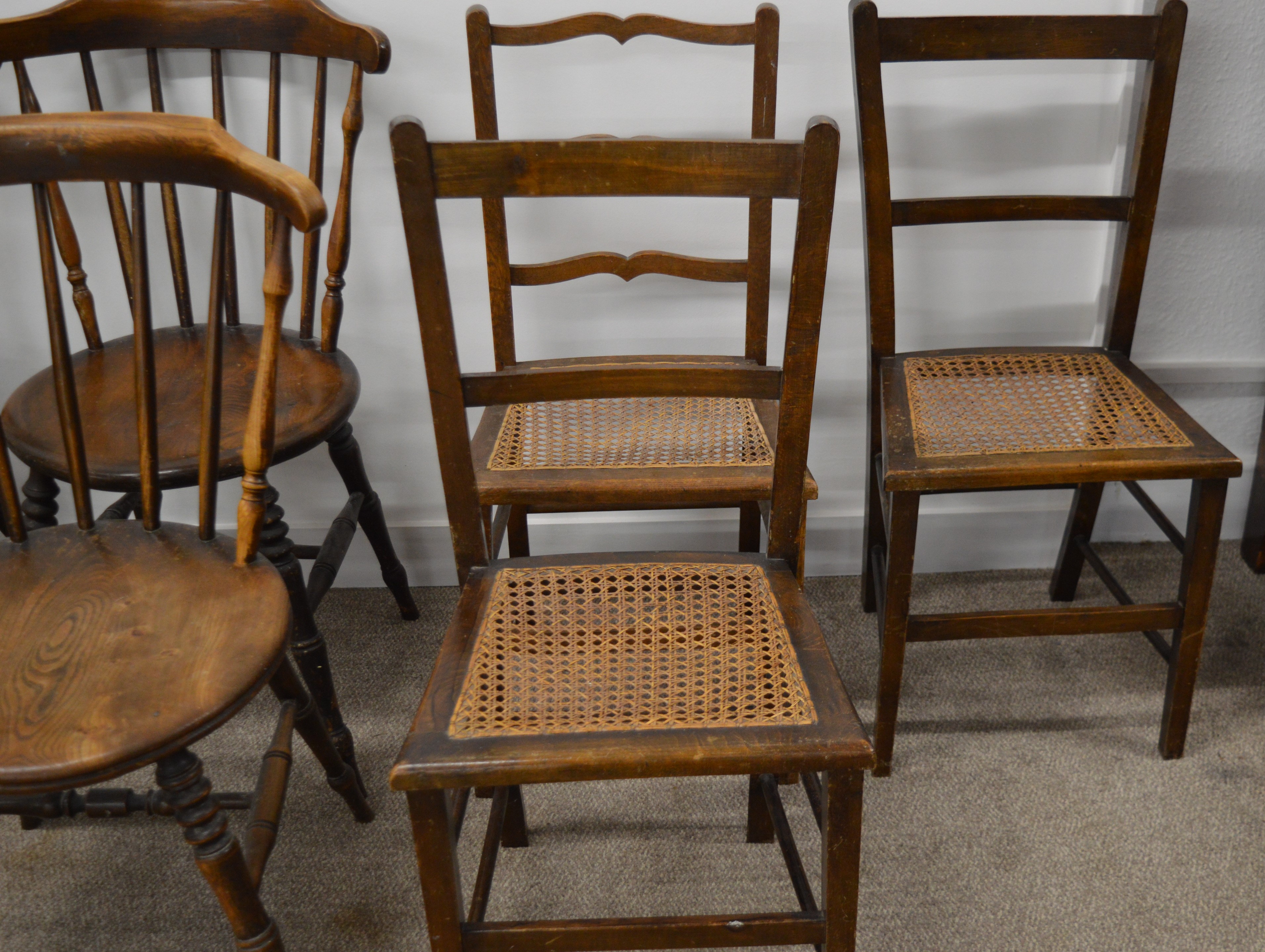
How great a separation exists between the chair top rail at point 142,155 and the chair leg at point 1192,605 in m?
1.21

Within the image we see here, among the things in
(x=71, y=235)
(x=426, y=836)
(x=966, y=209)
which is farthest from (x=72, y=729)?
(x=966, y=209)

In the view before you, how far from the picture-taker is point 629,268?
1542 mm

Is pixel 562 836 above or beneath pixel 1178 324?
beneath

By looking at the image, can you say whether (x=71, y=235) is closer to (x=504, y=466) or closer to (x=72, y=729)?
(x=504, y=466)

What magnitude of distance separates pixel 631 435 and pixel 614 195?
0.57 meters

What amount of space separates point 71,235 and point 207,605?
0.76 m

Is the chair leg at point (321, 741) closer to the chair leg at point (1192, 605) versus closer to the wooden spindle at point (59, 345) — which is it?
the wooden spindle at point (59, 345)

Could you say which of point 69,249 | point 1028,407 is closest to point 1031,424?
point 1028,407

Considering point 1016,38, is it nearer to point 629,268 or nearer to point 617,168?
point 629,268

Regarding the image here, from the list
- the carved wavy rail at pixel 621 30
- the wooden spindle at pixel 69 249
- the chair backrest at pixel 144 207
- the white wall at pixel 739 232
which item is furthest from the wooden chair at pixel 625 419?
the wooden spindle at pixel 69 249

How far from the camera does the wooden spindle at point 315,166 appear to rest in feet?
4.87

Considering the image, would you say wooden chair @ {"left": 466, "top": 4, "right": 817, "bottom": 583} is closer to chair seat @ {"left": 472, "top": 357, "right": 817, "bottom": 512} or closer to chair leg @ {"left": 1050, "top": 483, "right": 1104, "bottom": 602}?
chair seat @ {"left": 472, "top": 357, "right": 817, "bottom": 512}

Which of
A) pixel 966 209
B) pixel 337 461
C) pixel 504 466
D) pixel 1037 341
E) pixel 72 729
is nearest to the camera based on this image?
pixel 72 729

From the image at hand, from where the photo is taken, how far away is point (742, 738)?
3.05ft
